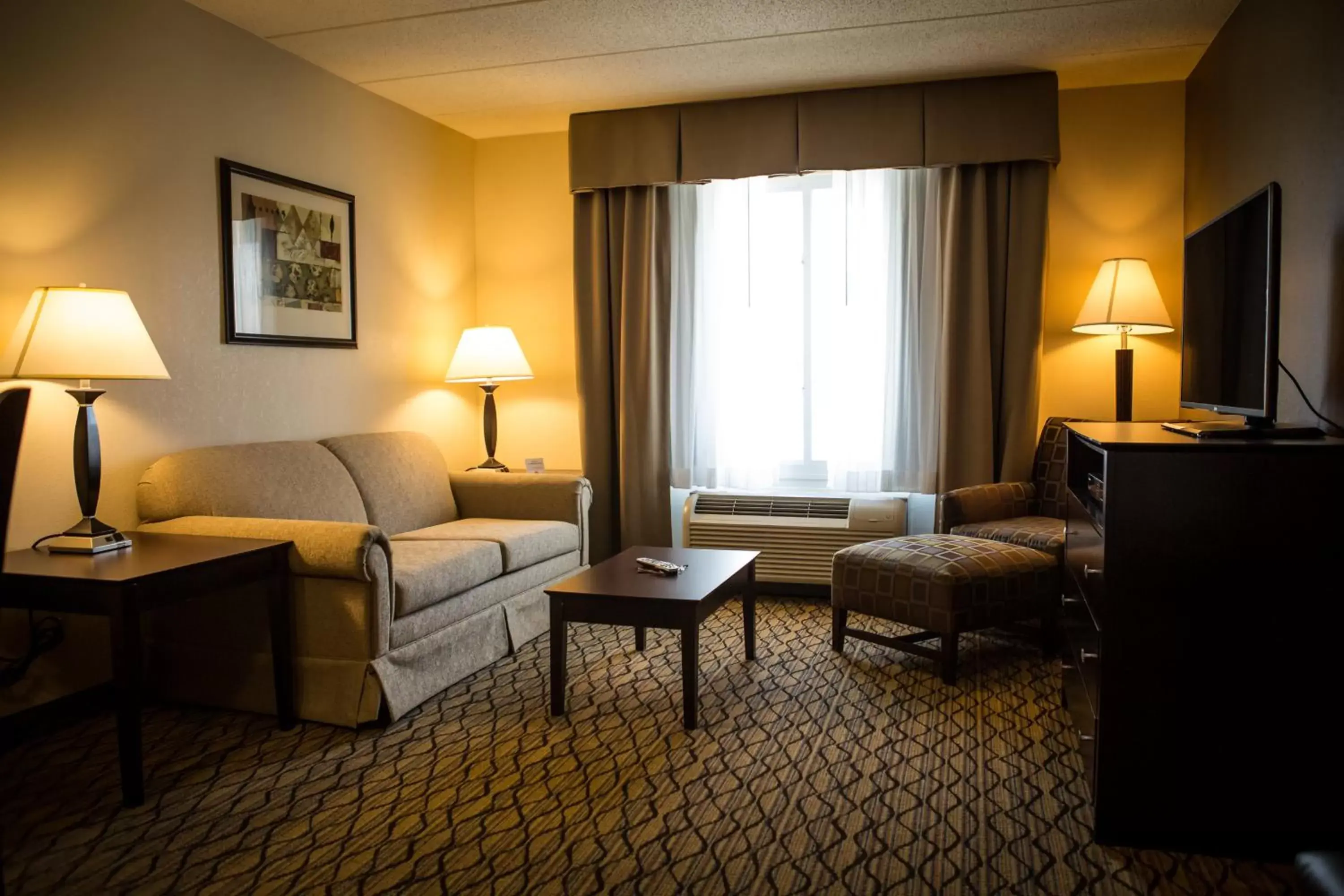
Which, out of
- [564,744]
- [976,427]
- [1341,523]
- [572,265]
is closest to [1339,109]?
[1341,523]

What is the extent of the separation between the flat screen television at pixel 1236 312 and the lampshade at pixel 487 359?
9.68 feet

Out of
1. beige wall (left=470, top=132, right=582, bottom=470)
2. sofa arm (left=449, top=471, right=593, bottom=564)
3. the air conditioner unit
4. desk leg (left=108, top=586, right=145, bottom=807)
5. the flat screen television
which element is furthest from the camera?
beige wall (left=470, top=132, right=582, bottom=470)

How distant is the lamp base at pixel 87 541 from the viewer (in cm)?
260

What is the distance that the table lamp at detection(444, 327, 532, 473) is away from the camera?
450 centimetres

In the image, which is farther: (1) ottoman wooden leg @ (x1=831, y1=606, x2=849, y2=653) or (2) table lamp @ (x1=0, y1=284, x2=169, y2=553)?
(1) ottoman wooden leg @ (x1=831, y1=606, x2=849, y2=653)

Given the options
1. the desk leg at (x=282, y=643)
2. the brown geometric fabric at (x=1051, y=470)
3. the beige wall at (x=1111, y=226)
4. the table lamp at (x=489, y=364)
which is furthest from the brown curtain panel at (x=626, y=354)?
the desk leg at (x=282, y=643)

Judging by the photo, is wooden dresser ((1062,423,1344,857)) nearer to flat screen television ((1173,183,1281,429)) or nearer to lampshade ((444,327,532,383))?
flat screen television ((1173,183,1281,429))

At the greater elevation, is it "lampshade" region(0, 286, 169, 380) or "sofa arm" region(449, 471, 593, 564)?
"lampshade" region(0, 286, 169, 380)

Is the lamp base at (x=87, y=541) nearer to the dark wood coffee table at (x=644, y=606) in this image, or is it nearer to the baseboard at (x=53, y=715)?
the baseboard at (x=53, y=715)

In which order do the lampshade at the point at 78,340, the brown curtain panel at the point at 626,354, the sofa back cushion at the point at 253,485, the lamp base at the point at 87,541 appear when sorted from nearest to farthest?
the lampshade at the point at 78,340 < the lamp base at the point at 87,541 < the sofa back cushion at the point at 253,485 < the brown curtain panel at the point at 626,354

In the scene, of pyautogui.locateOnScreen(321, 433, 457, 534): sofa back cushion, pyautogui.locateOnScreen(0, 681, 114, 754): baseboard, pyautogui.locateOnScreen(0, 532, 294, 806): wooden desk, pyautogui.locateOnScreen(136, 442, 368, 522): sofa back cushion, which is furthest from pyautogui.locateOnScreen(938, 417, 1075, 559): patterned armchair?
pyautogui.locateOnScreen(0, 681, 114, 754): baseboard

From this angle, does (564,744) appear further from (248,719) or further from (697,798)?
(248,719)

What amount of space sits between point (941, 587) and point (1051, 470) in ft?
3.98

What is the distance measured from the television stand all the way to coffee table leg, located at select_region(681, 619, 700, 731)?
145 cm
